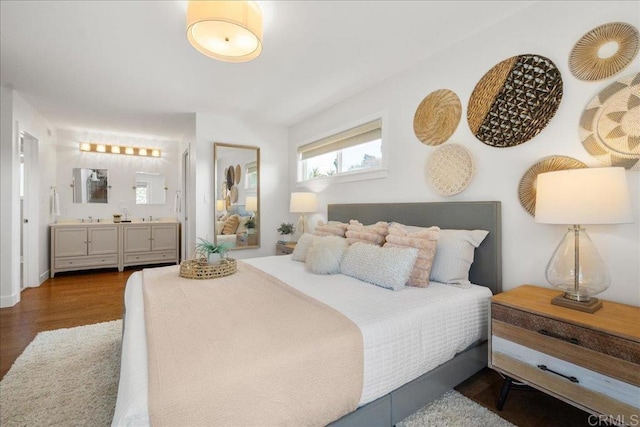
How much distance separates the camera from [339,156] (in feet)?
12.2

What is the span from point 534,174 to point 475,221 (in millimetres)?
484

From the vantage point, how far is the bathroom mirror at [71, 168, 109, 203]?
516 centimetres

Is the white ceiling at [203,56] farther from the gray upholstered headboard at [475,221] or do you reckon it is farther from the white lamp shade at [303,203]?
the gray upholstered headboard at [475,221]

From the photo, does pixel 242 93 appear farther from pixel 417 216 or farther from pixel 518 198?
pixel 518 198

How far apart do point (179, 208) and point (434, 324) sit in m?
5.57

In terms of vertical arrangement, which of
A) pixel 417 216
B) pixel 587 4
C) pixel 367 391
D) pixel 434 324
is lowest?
pixel 367 391

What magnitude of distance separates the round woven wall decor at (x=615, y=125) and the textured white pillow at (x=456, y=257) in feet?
2.59

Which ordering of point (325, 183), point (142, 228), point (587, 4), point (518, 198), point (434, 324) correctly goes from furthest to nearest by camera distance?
point (142, 228)
point (325, 183)
point (518, 198)
point (587, 4)
point (434, 324)

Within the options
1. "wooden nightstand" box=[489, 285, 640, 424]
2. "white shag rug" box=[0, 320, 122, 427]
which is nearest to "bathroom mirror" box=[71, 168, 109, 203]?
"white shag rug" box=[0, 320, 122, 427]

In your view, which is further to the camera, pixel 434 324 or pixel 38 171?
pixel 38 171

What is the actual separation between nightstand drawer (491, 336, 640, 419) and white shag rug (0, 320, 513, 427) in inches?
11.7

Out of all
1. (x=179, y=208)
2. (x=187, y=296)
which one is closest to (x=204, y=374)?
(x=187, y=296)

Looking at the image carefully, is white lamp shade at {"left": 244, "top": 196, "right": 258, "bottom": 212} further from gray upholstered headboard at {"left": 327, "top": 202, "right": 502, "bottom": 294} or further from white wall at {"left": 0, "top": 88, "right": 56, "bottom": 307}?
white wall at {"left": 0, "top": 88, "right": 56, "bottom": 307}

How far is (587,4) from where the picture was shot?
1690 mm
